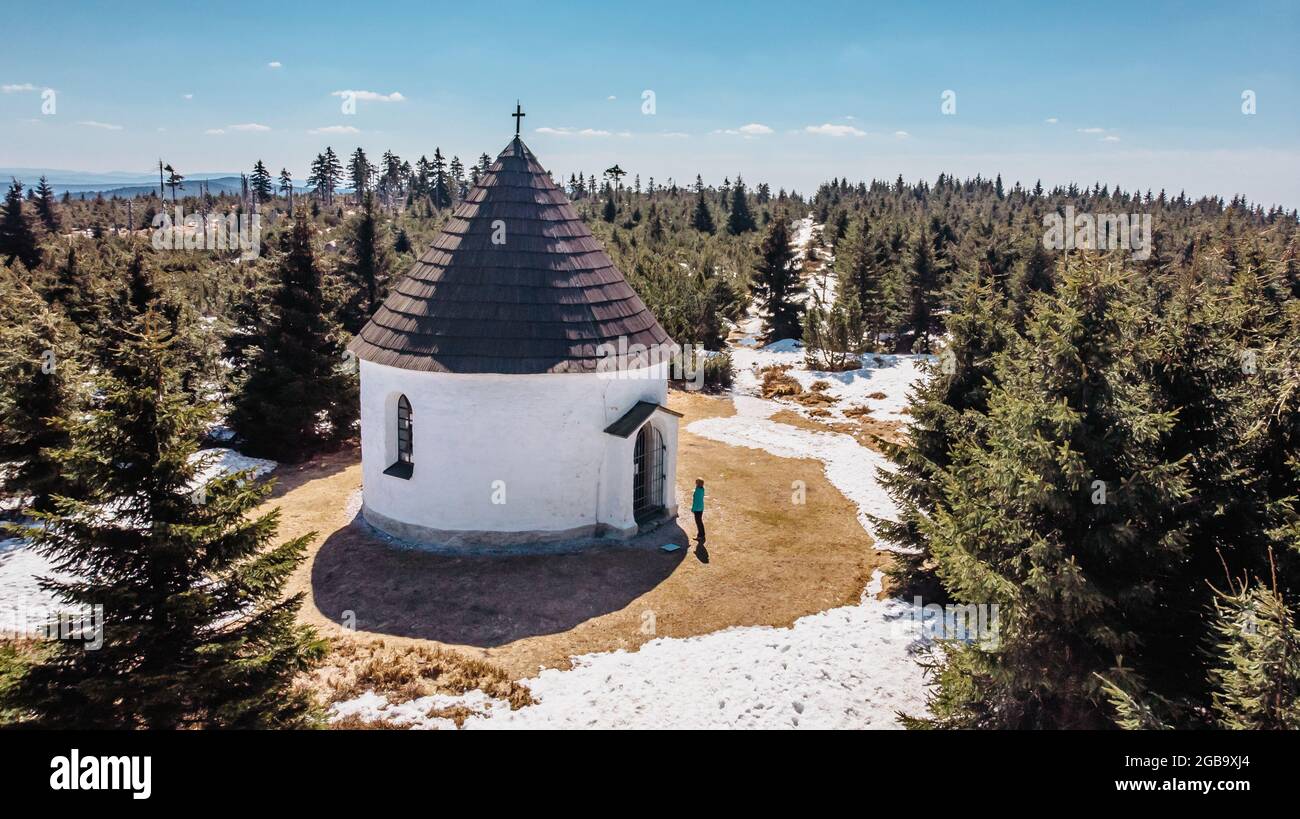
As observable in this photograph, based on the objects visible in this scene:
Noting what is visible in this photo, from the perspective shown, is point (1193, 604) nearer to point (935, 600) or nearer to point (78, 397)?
point (935, 600)


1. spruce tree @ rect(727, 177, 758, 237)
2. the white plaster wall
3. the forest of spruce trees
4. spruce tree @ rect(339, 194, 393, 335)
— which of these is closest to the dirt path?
the white plaster wall

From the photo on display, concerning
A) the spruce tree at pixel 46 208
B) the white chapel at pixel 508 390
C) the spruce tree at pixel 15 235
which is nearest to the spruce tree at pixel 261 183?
the spruce tree at pixel 46 208

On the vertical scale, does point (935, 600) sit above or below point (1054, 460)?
below

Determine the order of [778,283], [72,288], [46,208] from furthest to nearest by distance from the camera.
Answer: [46,208], [778,283], [72,288]

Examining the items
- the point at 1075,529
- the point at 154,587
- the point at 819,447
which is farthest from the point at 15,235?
the point at 1075,529

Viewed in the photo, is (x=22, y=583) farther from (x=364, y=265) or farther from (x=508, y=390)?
(x=364, y=265)

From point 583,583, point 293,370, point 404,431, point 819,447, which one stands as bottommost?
point 583,583
